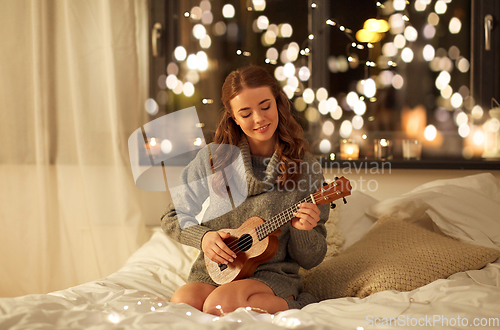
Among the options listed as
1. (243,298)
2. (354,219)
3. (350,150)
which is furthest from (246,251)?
(350,150)

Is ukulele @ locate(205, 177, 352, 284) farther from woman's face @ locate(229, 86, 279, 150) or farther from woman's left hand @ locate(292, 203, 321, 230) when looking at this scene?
woman's face @ locate(229, 86, 279, 150)

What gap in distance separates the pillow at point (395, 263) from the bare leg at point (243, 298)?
0.83 ft

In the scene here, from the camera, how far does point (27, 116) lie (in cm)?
196

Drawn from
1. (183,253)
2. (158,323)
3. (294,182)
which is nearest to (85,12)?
(183,253)

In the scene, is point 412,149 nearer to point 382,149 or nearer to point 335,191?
point 382,149

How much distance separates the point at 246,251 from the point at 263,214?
0.47ft

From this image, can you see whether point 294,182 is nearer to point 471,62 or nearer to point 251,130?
point 251,130

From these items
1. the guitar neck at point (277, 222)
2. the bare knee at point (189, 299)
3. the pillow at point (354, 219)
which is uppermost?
the guitar neck at point (277, 222)

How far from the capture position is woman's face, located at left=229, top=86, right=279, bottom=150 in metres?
1.13

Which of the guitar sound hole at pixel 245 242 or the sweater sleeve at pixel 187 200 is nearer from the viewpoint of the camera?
the guitar sound hole at pixel 245 242

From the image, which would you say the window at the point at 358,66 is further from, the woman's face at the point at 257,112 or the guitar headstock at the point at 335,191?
the guitar headstock at the point at 335,191

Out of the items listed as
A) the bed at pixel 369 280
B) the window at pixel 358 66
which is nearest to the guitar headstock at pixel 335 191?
the bed at pixel 369 280

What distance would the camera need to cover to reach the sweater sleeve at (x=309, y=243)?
1.11 metres

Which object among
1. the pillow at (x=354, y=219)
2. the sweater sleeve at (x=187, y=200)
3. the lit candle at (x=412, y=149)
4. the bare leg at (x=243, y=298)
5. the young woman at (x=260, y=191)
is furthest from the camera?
the lit candle at (x=412, y=149)
